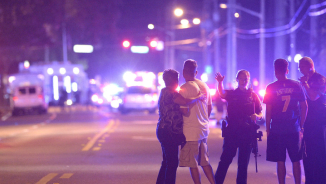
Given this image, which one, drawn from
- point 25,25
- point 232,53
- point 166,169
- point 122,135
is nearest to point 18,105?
point 25,25

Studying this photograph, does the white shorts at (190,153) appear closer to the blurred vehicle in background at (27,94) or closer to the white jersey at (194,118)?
the white jersey at (194,118)

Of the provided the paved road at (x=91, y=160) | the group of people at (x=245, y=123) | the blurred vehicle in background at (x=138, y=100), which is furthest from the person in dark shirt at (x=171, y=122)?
the blurred vehicle in background at (x=138, y=100)

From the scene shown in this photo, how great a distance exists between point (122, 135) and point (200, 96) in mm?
9825

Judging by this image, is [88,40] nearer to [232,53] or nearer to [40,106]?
[40,106]

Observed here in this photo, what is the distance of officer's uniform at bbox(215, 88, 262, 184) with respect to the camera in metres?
6.47

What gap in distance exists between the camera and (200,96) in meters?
6.19

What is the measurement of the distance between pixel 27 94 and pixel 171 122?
29.5m

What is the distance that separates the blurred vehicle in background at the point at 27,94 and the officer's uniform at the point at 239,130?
93.8 ft

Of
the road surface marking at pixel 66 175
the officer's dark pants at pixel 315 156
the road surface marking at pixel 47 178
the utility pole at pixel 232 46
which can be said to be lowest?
the road surface marking at pixel 66 175

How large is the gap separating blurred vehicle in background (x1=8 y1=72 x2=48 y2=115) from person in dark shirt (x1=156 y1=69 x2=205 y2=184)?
93.7 feet

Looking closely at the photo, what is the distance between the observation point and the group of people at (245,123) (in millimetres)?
6141

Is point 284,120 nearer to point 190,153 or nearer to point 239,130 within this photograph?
point 239,130

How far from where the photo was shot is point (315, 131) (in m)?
6.59

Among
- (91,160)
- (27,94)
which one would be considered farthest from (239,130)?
(27,94)
